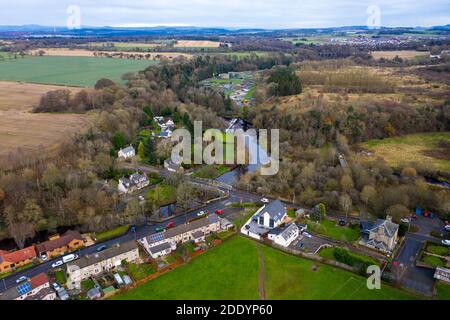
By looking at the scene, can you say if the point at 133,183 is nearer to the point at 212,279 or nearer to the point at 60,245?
the point at 60,245

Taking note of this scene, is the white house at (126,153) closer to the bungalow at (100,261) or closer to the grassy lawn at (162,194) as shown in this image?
the grassy lawn at (162,194)

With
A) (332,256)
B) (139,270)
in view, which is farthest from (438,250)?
(139,270)

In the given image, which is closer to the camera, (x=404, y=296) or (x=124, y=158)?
(x=404, y=296)

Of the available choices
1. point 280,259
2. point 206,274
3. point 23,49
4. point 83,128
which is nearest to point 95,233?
point 206,274

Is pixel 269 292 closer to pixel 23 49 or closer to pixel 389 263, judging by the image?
pixel 389 263

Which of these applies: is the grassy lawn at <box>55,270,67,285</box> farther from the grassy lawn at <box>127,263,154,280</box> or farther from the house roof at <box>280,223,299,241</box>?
the house roof at <box>280,223,299,241</box>

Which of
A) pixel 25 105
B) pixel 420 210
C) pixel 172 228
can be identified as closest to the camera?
pixel 172 228
